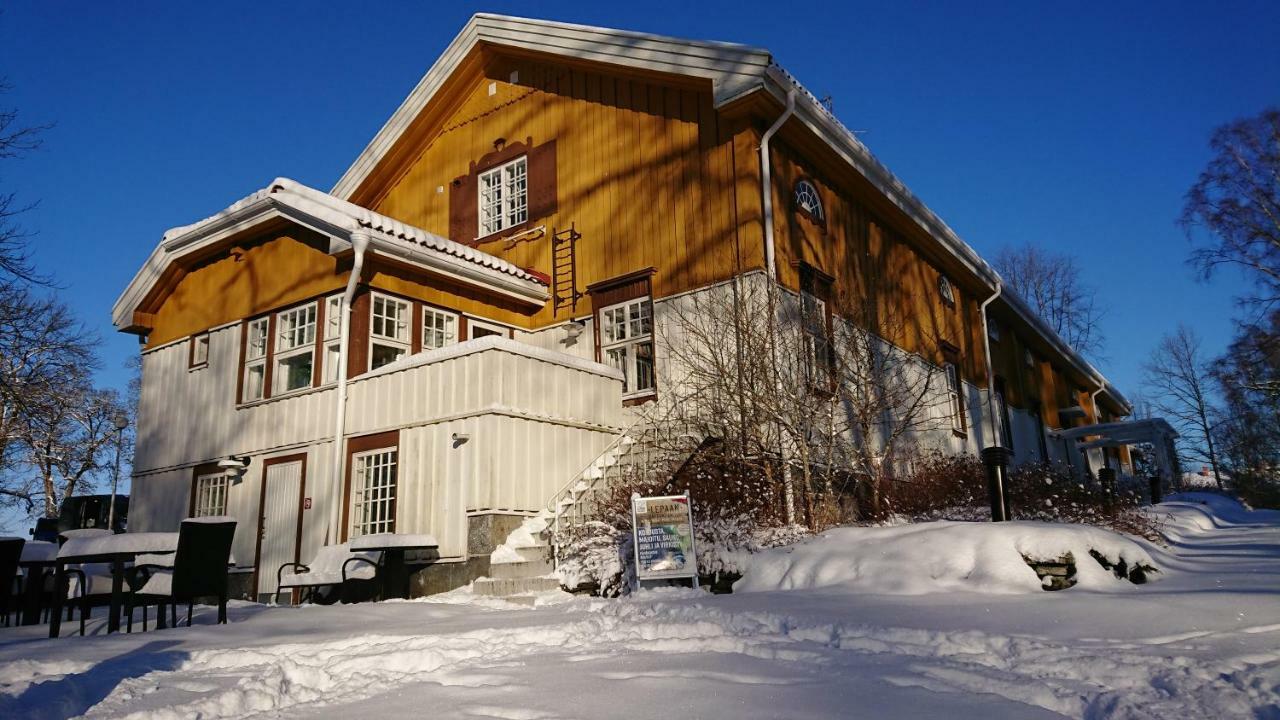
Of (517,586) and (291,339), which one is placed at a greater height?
(291,339)

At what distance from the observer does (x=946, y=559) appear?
7.51 meters

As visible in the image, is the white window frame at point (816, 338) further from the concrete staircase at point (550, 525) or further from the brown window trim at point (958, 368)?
the brown window trim at point (958, 368)

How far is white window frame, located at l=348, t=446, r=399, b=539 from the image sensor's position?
12547mm

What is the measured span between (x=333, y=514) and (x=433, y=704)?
9.77m

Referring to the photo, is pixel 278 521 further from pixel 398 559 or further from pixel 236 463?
pixel 398 559

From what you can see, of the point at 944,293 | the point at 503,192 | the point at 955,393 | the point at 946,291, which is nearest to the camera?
the point at 503,192

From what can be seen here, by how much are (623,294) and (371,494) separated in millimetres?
5029

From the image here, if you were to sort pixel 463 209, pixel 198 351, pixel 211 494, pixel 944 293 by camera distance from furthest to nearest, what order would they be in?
1. pixel 944 293
2. pixel 463 209
3. pixel 198 351
4. pixel 211 494

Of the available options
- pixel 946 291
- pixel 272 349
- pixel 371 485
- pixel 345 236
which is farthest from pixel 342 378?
pixel 946 291

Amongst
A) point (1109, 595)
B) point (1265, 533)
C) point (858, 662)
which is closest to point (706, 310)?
point (1109, 595)

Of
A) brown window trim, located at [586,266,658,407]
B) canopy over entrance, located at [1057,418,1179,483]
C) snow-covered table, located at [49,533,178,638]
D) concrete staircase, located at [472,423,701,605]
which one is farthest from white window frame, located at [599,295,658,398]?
canopy over entrance, located at [1057,418,1179,483]

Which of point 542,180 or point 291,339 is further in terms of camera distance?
point 542,180

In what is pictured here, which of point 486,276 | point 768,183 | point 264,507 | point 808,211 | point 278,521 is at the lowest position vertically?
point 278,521

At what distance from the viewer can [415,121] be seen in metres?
18.1
